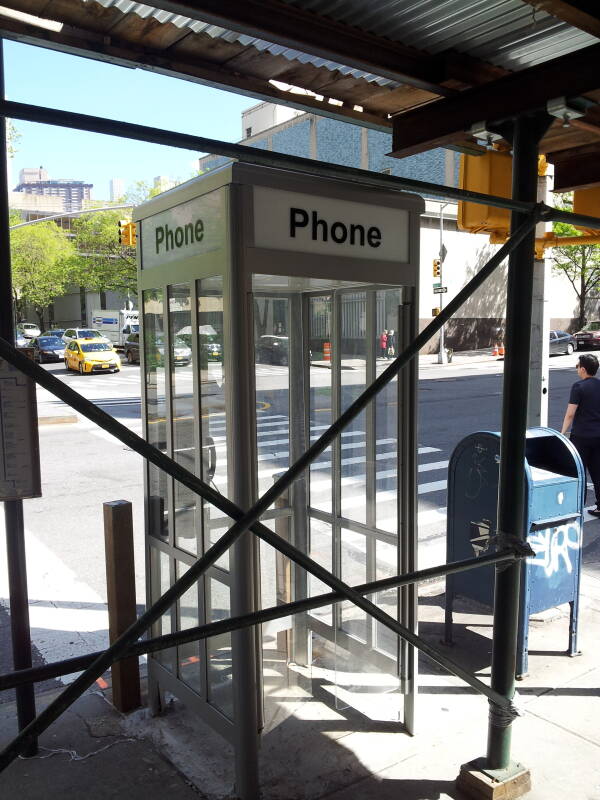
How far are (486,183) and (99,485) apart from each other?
7366 millimetres

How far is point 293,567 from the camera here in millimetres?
4551

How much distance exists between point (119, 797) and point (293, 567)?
1.63m

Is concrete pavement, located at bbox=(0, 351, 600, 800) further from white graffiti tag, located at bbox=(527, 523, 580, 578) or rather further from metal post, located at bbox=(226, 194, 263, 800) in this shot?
white graffiti tag, located at bbox=(527, 523, 580, 578)

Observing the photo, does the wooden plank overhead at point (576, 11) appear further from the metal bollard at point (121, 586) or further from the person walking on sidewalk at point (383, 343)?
the metal bollard at point (121, 586)

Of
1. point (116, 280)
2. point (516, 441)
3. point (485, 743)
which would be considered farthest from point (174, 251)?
point (116, 280)

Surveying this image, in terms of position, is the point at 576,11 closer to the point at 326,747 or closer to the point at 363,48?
the point at 363,48

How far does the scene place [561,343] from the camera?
3638 centimetres

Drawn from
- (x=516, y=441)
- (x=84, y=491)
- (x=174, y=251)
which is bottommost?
(x=84, y=491)

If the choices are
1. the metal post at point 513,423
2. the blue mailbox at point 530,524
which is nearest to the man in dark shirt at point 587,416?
the blue mailbox at point 530,524

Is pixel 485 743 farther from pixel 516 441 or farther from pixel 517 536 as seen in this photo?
pixel 516 441

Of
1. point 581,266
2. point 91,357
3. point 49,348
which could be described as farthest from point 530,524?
point 581,266

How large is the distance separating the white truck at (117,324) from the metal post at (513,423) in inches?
1480

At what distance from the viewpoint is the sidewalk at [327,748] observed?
3420mm

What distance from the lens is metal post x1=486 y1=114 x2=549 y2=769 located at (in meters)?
3.26
